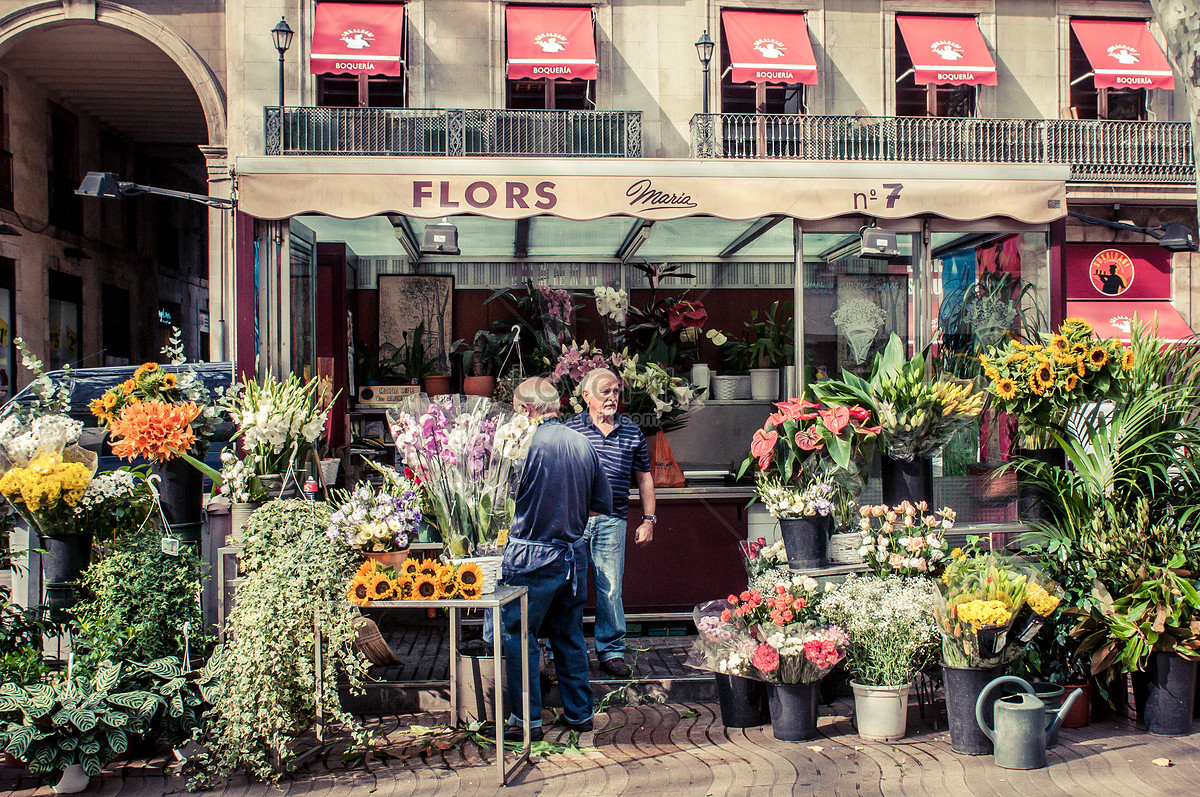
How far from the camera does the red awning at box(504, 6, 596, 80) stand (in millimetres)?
16250

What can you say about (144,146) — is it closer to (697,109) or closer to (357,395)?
(697,109)

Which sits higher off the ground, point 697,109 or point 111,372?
point 697,109

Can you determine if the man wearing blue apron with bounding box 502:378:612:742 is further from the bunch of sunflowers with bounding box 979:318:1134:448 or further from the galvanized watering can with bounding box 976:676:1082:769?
the bunch of sunflowers with bounding box 979:318:1134:448

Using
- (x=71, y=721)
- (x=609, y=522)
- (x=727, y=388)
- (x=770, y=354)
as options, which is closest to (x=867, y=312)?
(x=770, y=354)

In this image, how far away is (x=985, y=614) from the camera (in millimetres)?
4156

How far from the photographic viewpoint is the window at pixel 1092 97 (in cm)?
1777

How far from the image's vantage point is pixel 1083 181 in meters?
16.9

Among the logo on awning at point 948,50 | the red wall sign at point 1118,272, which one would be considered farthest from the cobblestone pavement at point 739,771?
the logo on awning at point 948,50

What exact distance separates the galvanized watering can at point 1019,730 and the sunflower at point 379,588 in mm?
2671

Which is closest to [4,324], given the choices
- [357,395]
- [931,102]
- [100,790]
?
[357,395]

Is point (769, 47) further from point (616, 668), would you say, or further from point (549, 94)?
point (616, 668)

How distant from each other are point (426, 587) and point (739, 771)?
1621 mm

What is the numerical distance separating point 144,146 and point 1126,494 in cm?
2156

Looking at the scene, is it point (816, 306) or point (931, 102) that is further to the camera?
point (931, 102)
